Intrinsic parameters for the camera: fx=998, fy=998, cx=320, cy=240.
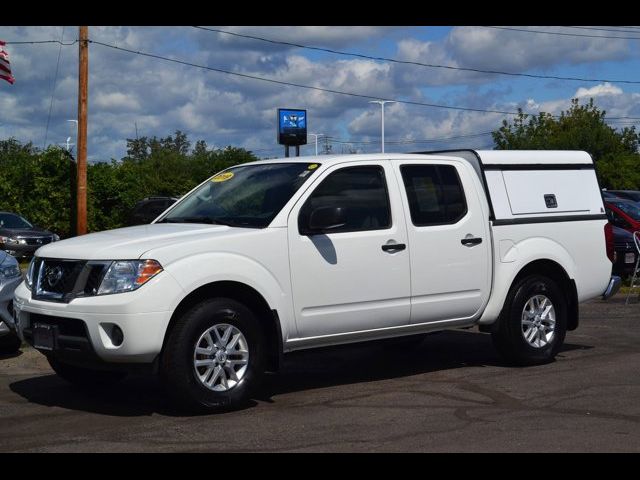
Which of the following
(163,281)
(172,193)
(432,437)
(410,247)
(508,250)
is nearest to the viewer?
(432,437)

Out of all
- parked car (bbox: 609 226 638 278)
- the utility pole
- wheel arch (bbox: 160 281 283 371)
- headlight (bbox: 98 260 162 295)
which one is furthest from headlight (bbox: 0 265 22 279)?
the utility pole

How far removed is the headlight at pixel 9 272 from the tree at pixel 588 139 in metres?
40.0

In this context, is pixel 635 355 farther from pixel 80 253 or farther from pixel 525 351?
pixel 80 253

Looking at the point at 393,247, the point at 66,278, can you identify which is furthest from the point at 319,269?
the point at 66,278

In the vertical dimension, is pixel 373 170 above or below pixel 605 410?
above

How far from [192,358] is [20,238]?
20905 mm

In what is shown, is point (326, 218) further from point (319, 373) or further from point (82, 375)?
point (82, 375)

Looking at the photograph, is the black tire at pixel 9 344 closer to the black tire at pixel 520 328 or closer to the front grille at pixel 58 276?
the front grille at pixel 58 276

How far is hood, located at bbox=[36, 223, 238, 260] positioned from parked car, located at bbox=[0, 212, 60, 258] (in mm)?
18986

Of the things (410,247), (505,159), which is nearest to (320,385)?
(410,247)

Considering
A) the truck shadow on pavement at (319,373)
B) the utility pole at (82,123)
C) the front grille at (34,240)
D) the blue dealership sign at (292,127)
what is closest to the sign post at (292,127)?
the blue dealership sign at (292,127)

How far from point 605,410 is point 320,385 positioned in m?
2.39

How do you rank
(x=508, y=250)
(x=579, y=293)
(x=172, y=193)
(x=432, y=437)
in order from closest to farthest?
(x=432, y=437), (x=508, y=250), (x=579, y=293), (x=172, y=193)

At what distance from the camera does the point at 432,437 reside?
20.9 ft
